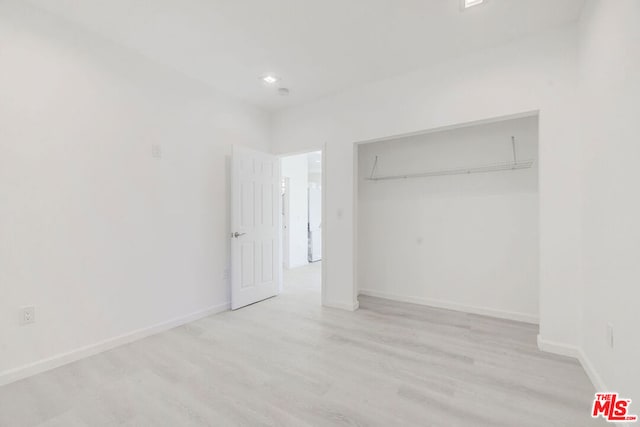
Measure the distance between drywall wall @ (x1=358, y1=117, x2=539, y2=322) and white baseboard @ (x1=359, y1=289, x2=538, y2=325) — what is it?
1 cm

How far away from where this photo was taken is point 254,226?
3939 millimetres

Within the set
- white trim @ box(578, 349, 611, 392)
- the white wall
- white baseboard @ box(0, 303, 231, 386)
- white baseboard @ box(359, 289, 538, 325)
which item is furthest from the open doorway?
white trim @ box(578, 349, 611, 392)

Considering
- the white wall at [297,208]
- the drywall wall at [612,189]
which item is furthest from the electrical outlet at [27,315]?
the white wall at [297,208]

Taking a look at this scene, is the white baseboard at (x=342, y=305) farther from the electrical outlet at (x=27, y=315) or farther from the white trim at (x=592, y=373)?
the electrical outlet at (x=27, y=315)

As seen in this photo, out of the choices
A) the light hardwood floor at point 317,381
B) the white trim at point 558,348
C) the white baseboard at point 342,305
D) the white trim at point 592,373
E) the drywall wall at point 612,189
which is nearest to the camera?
the drywall wall at point 612,189

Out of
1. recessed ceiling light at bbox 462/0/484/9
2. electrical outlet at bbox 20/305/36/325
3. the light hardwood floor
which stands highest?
recessed ceiling light at bbox 462/0/484/9

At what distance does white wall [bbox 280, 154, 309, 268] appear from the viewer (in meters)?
6.72

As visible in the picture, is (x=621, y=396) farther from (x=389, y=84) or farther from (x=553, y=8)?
(x=389, y=84)

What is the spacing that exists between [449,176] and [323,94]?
76.6 inches

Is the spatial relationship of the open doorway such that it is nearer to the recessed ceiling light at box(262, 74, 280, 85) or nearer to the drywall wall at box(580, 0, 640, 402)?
the recessed ceiling light at box(262, 74, 280, 85)

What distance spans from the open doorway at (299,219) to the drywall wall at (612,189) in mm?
4367

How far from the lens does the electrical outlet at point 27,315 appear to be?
2.13m

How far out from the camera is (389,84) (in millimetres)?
3336

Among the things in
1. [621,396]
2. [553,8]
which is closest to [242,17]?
[553,8]
